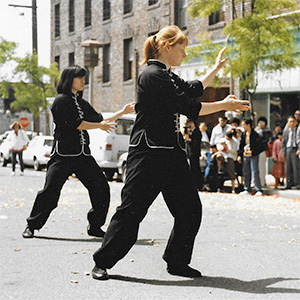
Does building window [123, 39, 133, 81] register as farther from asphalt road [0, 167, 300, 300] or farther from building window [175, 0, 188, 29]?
asphalt road [0, 167, 300, 300]

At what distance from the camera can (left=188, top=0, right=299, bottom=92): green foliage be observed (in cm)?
1738

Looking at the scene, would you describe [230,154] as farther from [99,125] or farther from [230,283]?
[230,283]

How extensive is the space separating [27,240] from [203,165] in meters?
9.25

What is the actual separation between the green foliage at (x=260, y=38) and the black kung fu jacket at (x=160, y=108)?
1250cm

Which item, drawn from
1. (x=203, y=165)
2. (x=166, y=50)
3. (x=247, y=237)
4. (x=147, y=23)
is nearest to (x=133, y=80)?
(x=147, y=23)

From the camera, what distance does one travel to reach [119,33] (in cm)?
3144

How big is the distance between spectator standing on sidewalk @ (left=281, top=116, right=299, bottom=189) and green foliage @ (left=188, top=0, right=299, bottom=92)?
2237 mm

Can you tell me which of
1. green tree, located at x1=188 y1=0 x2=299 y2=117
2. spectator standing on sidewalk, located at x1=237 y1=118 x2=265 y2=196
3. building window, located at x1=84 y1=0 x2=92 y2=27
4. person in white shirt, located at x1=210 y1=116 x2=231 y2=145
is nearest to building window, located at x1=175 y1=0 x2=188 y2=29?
building window, located at x1=84 y1=0 x2=92 y2=27

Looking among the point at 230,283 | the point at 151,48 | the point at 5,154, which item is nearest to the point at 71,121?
the point at 151,48

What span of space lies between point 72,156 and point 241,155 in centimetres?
885

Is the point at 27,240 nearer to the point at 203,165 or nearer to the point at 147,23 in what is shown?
the point at 203,165

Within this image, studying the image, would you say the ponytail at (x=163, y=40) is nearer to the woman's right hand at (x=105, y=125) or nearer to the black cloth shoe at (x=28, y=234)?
the woman's right hand at (x=105, y=125)

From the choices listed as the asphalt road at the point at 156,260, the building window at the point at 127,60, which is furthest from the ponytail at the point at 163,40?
the building window at the point at 127,60

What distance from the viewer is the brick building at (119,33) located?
997 inches
